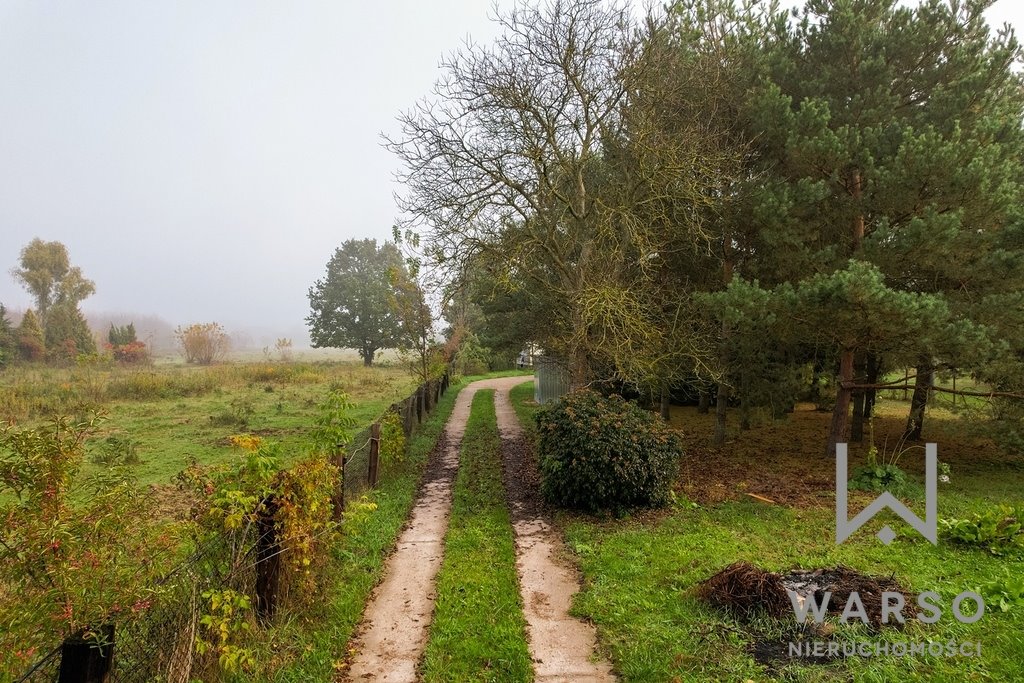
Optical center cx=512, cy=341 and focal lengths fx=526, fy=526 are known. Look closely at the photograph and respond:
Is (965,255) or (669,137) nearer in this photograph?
(965,255)

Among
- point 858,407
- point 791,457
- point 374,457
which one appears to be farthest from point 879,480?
point 374,457

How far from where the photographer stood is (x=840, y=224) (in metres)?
10.3

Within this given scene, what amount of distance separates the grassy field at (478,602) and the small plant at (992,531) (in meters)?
5.54

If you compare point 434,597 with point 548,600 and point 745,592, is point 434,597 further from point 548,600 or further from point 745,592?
point 745,592

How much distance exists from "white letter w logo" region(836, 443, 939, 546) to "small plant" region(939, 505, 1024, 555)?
10.4 inches

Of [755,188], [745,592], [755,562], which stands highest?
[755,188]

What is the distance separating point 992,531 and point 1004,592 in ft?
5.56

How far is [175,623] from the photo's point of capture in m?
3.48

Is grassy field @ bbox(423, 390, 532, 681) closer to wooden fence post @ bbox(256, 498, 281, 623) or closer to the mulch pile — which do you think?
wooden fence post @ bbox(256, 498, 281, 623)

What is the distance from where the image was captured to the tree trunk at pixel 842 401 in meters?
10.7

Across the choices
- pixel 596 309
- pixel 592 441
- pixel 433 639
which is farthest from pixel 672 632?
pixel 596 309

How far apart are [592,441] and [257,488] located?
519 cm

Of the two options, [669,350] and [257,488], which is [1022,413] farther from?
[257,488]

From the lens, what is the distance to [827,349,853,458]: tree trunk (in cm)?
1073
